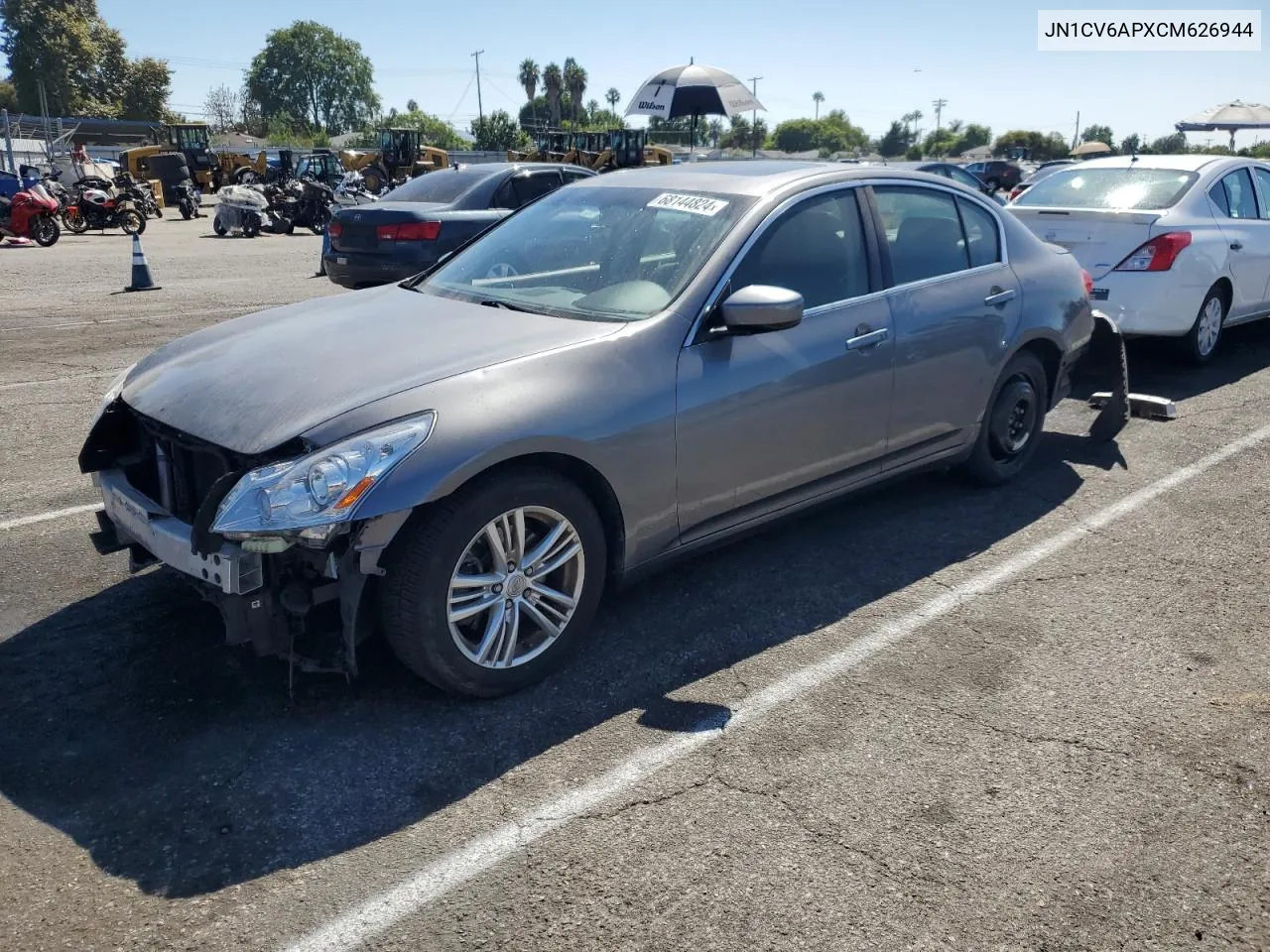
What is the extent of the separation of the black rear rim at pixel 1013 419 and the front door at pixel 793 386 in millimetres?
1128

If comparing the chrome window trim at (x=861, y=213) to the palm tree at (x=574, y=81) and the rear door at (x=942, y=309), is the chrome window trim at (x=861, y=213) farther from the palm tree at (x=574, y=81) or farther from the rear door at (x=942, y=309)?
the palm tree at (x=574, y=81)

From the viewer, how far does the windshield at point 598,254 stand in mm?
4023

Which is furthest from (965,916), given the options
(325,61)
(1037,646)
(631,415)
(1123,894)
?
(325,61)

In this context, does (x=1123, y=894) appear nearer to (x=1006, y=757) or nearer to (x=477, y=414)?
(x=1006, y=757)

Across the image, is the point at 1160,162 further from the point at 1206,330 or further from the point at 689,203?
the point at 689,203

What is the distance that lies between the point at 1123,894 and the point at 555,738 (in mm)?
1618

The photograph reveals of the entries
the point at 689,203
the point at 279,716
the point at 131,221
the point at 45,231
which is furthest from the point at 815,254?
the point at 131,221

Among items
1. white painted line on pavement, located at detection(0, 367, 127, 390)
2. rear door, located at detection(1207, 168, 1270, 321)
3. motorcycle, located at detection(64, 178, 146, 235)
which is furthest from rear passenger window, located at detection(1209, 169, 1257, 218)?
motorcycle, located at detection(64, 178, 146, 235)

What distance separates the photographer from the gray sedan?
3.12 meters

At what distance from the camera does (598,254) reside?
4.29 m

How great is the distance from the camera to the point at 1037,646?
3906mm

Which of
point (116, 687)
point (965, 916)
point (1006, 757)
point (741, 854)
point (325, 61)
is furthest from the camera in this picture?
point (325, 61)

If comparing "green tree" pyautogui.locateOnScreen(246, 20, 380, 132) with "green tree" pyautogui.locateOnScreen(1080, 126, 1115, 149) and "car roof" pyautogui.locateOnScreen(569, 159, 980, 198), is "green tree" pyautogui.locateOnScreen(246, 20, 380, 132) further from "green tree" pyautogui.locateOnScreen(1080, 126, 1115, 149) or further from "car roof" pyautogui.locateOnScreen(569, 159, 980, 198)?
"car roof" pyautogui.locateOnScreen(569, 159, 980, 198)

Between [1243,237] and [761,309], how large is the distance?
21.7 ft
